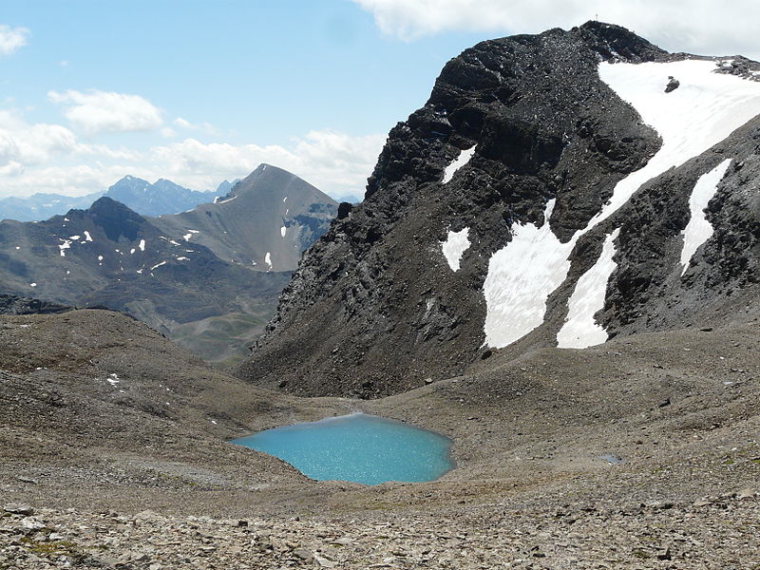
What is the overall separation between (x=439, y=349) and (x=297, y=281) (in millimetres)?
53480

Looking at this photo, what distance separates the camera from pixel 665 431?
131 feet

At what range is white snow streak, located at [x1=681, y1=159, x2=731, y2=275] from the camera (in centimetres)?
8138

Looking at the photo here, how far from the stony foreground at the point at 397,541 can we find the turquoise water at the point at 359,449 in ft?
111

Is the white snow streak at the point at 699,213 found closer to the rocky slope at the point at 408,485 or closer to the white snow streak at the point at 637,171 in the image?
the white snow streak at the point at 637,171

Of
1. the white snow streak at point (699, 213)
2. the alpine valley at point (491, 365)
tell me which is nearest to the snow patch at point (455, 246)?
the alpine valley at point (491, 365)

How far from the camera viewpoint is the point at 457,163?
454ft

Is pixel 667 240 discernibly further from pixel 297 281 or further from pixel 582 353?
pixel 297 281

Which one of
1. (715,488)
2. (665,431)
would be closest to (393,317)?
(665,431)

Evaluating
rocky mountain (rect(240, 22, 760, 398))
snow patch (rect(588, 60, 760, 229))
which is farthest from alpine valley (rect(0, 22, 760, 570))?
snow patch (rect(588, 60, 760, 229))

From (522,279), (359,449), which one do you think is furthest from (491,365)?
(359,449)

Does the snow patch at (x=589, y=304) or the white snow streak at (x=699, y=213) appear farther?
the snow patch at (x=589, y=304)

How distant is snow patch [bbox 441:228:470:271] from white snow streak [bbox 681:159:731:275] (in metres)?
41.1

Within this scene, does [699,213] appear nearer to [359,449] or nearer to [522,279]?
[522,279]

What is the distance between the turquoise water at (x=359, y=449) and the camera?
2201 inches
